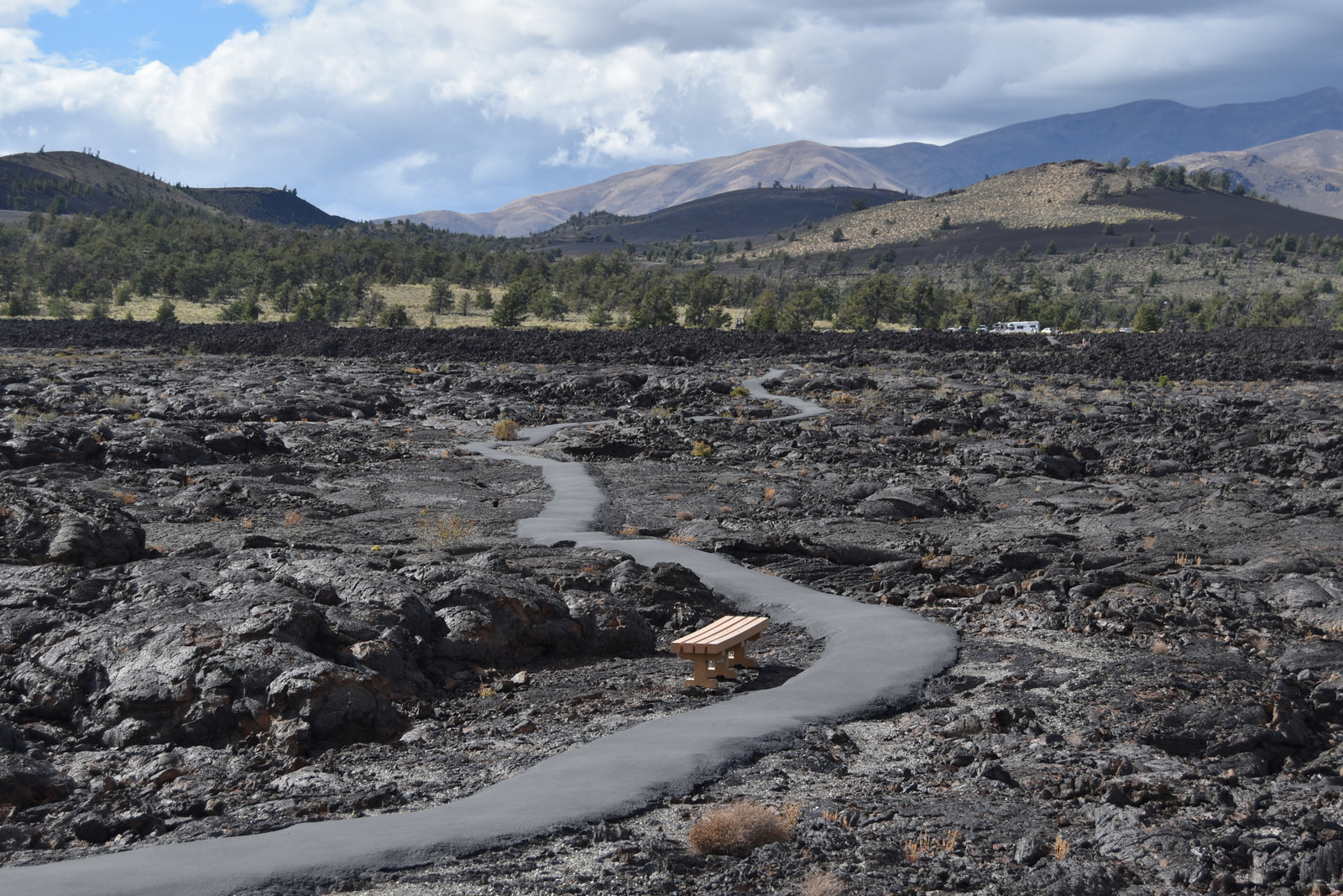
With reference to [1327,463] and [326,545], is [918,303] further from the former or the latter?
[326,545]

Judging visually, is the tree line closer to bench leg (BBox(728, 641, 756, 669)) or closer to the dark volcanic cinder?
the dark volcanic cinder

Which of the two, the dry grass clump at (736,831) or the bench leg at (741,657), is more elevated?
the dry grass clump at (736,831)

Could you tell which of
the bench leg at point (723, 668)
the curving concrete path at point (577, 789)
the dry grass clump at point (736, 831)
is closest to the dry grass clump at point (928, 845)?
the dry grass clump at point (736, 831)

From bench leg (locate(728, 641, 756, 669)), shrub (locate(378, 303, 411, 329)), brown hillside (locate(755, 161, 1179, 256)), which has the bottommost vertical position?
bench leg (locate(728, 641, 756, 669))

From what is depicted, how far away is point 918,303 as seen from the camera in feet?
306

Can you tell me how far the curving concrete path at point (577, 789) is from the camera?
6277 millimetres

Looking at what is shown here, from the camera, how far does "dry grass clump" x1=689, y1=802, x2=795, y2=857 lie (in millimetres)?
6613

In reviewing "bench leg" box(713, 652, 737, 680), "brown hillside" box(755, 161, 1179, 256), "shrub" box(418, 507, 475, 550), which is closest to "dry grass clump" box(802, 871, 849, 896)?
"bench leg" box(713, 652, 737, 680)

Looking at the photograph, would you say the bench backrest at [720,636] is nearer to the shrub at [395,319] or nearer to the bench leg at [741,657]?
the bench leg at [741,657]

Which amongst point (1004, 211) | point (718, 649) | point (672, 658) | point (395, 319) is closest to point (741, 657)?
point (718, 649)

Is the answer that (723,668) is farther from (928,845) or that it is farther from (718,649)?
(928,845)

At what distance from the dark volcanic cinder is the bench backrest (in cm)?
52

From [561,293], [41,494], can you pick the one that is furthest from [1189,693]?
[561,293]

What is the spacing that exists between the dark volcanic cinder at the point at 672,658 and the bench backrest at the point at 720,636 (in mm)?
516
